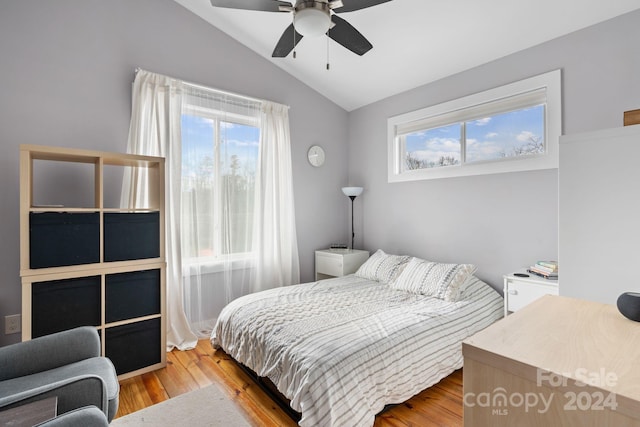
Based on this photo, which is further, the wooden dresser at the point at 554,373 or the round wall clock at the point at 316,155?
the round wall clock at the point at 316,155

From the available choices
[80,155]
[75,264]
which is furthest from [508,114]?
[75,264]

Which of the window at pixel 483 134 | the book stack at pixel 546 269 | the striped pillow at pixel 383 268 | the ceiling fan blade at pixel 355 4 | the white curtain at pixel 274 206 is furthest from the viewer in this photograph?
the white curtain at pixel 274 206

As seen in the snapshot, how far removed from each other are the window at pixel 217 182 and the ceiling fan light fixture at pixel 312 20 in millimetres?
1710

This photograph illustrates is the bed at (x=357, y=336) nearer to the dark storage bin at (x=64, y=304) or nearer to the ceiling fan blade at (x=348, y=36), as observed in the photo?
the dark storage bin at (x=64, y=304)

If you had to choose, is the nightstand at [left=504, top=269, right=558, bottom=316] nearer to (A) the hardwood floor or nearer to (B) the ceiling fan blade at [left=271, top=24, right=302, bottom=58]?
(A) the hardwood floor

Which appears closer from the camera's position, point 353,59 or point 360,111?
point 353,59

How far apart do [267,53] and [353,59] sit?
1.00 metres

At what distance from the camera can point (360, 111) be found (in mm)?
4301

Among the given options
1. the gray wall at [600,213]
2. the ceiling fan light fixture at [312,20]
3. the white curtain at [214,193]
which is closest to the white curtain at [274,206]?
the white curtain at [214,193]

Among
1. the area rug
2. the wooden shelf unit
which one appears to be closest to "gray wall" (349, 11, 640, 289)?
the area rug

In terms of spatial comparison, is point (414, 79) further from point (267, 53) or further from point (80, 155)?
point (80, 155)

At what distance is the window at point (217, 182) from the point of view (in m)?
3.06

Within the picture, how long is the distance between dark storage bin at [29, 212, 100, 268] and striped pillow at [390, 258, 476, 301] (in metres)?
2.56

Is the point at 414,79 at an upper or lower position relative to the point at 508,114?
upper
